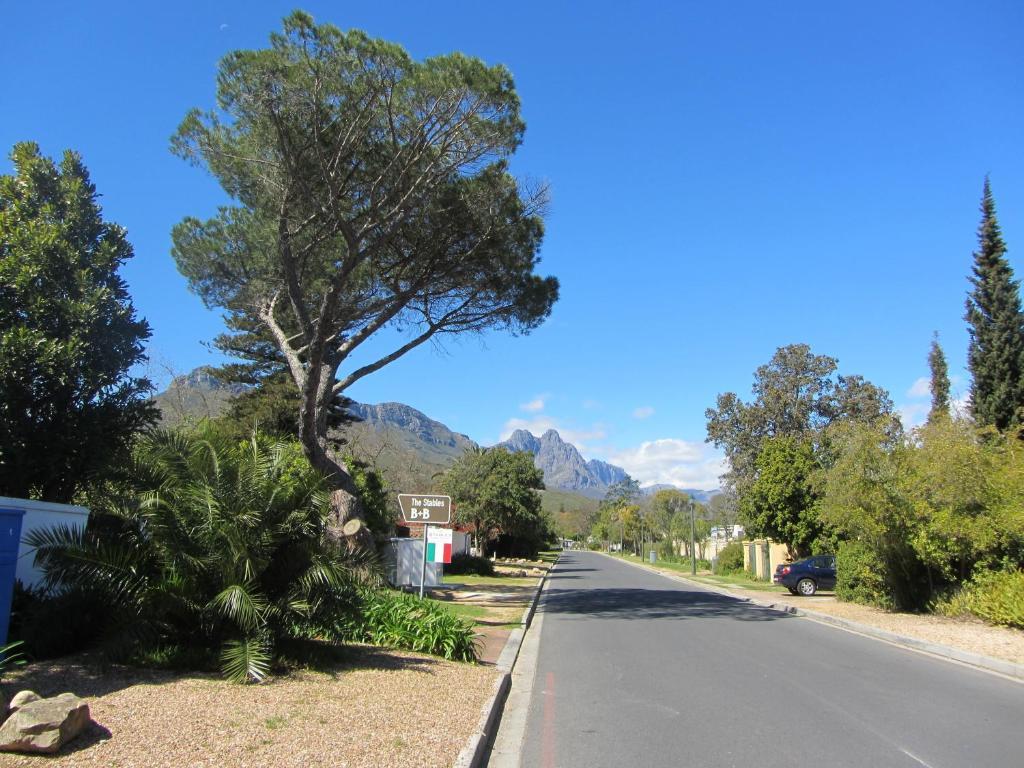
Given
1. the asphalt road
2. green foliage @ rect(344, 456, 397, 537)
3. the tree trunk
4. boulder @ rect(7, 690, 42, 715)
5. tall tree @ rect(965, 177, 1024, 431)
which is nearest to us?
boulder @ rect(7, 690, 42, 715)

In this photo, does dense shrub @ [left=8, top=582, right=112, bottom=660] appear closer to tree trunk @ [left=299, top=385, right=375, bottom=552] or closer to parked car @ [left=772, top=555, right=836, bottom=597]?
tree trunk @ [left=299, top=385, right=375, bottom=552]

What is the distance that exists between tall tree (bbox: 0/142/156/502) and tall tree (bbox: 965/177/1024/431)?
29630mm

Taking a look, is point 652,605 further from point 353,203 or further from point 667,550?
point 667,550

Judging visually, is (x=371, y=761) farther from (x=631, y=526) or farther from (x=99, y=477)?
(x=631, y=526)

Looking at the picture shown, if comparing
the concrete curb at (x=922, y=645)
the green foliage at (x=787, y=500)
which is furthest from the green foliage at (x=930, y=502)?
the green foliage at (x=787, y=500)

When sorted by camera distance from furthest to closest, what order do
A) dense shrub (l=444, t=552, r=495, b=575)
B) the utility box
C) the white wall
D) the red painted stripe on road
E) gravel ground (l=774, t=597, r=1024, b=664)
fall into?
dense shrub (l=444, t=552, r=495, b=575)
the utility box
gravel ground (l=774, t=597, r=1024, b=664)
the white wall
the red painted stripe on road

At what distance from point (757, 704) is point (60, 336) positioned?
10.1 metres

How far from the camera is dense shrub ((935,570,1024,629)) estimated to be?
1469 centimetres

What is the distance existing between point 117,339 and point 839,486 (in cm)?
1676

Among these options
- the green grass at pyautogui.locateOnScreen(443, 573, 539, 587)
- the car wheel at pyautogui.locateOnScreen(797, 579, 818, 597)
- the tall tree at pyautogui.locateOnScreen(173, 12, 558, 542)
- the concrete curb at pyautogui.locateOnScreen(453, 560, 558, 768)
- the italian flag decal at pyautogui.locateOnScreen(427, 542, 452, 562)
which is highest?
the tall tree at pyautogui.locateOnScreen(173, 12, 558, 542)

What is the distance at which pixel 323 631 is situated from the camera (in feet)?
27.9

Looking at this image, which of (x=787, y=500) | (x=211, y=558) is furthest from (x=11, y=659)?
(x=787, y=500)

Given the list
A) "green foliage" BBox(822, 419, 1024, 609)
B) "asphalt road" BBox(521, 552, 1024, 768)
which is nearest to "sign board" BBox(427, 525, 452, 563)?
"asphalt road" BBox(521, 552, 1024, 768)

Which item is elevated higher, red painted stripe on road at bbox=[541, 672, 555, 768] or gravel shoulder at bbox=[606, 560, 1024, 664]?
gravel shoulder at bbox=[606, 560, 1024, 664]
